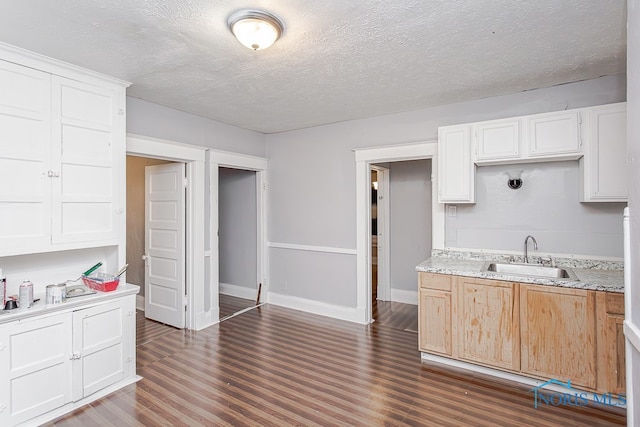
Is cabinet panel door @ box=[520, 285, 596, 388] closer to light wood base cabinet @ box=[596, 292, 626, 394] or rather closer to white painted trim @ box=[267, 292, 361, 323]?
light wood base cabinet @ box=[596, 292, 626, 394]

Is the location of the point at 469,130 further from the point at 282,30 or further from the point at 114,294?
the point at 114,294

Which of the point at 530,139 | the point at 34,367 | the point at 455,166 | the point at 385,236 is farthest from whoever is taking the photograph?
the point at 385,236

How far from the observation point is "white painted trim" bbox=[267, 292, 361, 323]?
4406mm

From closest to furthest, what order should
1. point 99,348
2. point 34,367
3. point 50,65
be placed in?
1. point 34,367
2. point 50,65
3. point 99,348

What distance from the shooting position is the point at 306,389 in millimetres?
2717

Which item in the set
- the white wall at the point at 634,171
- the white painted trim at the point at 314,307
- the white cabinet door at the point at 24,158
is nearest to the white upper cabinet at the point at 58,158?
the white cabinet door at the point at 24,158

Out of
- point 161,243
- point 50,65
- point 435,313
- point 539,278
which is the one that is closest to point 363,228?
point 435,313

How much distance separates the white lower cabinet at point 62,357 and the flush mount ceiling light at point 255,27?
7.64ft

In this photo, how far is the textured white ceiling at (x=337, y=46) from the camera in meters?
1.93

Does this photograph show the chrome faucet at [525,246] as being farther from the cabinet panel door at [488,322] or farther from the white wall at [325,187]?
the white wall at [325,187]

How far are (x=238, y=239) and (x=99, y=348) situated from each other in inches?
116

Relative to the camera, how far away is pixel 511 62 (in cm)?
266

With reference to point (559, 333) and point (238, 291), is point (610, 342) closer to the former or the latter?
point (559, 333)

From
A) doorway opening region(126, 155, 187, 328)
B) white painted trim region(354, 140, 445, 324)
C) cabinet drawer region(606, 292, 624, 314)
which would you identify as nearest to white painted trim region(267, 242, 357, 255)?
white painted trim region(354, 140, 445, 324)
